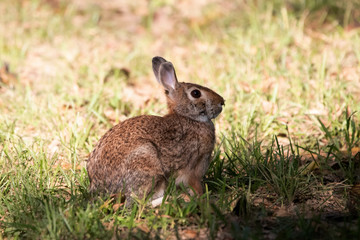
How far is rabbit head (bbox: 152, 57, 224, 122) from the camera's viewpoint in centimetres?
483

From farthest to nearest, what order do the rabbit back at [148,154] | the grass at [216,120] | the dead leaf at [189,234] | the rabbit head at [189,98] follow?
1. the rabbit head at [189,98]
2. the rabbit back at [148,154]
3. the grass at [216,120]
4. the dead leaf at [189,234]

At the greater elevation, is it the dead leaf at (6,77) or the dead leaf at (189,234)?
the dead leaf at (6,77)

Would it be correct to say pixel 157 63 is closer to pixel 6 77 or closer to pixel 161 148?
pixel 161 148

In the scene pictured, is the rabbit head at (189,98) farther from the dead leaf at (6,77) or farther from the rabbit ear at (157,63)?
the dead leaf at (6,77)

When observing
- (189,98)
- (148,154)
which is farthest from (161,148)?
(189,98)

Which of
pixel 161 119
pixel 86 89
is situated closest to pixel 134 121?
pixel 161 119

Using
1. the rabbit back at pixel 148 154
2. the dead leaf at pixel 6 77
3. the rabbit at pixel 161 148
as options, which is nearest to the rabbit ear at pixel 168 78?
the rabbit at pixel 161 148

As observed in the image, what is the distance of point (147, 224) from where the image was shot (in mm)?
3828

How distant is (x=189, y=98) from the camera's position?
4.89 m

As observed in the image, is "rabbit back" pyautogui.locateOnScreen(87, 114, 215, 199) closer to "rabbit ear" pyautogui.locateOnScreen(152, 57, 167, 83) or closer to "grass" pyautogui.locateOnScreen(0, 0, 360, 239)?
"grass" pyautogui.locateOnScreen(0, 0, 360, 239)

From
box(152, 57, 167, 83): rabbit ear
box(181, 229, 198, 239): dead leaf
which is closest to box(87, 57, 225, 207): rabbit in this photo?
box(152, 57, 167, 83): rabbit ear

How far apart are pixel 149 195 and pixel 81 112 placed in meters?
2.46

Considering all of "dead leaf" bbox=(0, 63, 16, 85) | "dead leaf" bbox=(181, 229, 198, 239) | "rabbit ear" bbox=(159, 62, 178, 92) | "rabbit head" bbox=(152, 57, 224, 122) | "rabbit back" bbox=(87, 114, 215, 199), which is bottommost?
"dead leaf" bbox=(181, 229, 198, 239)

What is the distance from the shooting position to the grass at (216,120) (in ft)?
12.6
